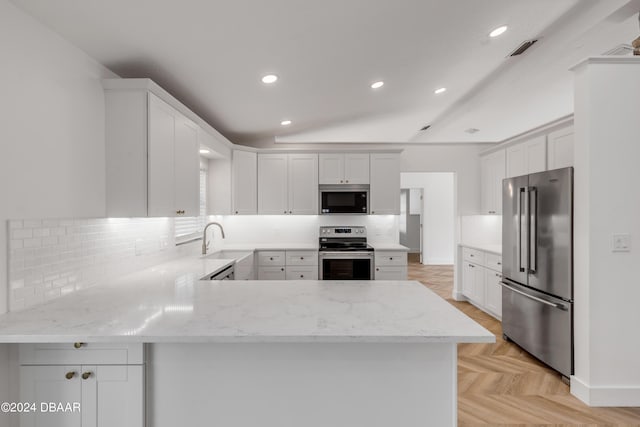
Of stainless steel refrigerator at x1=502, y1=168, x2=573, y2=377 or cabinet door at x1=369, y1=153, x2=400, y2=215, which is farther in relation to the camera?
cabinet door at x1=369, y1=153, x2=400, y2=215

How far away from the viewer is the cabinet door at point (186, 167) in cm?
257

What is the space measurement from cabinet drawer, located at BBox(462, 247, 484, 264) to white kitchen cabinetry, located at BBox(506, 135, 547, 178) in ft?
3.74

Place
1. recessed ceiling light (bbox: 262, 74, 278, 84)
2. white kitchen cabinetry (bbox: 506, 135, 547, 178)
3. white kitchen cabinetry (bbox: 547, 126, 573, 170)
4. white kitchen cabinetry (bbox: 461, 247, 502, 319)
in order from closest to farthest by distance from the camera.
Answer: recessed ceiling light (bbox: 262, 74, 278, 84) < white kitchen cabinetry (bbox: 547, 126, 573, 170) < white kitchen cabinetry (bbox: 506, 135, 547, 178) < white kitchen cabinetry (bbox: 461, 247, 502, 319)

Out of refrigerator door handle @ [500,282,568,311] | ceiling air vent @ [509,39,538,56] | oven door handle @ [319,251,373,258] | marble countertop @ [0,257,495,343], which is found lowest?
refrigerator door handle @ [500,282,568,311]

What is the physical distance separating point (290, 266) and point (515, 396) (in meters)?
2.81

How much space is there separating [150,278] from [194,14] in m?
1.77

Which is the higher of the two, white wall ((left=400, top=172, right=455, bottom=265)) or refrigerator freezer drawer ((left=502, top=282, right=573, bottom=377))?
white wall ((left=400, top=172, right=455, bottom=265))

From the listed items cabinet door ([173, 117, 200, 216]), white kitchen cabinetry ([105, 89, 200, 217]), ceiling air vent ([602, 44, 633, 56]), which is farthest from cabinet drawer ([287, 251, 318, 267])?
ceiling air vent ([602, 44, 633, 56])

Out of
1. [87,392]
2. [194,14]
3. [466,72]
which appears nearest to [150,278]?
[87,392]

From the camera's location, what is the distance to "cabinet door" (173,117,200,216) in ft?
8.43

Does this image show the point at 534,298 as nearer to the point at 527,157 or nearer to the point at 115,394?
the point at 527,157

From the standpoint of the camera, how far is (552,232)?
2600 mm

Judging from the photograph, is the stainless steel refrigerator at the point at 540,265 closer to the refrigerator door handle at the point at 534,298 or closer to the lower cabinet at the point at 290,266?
the refrigerator door handle at the point at 534,298

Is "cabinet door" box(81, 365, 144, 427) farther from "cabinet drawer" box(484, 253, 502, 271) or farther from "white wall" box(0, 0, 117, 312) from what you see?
"cabinet drawer" box(484, 253, 502, 271)
